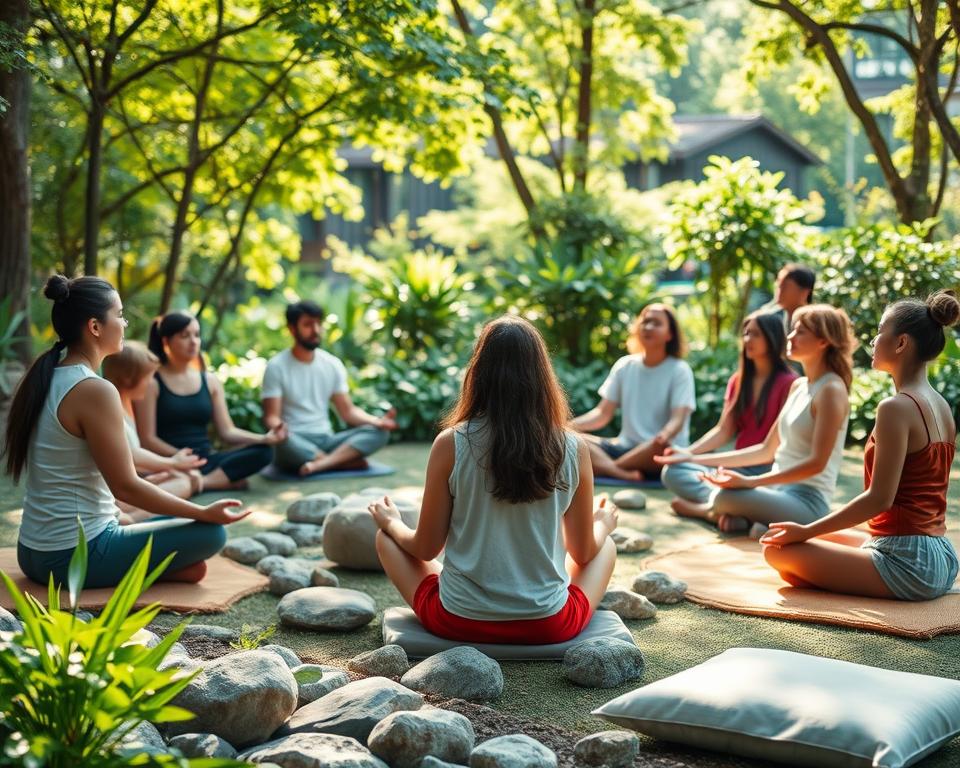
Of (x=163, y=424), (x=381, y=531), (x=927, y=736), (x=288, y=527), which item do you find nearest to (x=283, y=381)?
(x=163, y=424)

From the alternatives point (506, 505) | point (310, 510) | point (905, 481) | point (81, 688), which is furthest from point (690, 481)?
point (81, 688)

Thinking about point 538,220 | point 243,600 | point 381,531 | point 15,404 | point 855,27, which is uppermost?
point 855,27

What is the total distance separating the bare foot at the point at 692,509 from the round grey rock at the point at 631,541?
24.3 inches

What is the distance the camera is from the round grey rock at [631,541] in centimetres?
538

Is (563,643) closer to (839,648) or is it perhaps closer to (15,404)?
(839,648)

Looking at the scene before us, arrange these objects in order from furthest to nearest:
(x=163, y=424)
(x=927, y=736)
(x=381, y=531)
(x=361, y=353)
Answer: (x=361, y=353) → (x=163, y=424) → (x=381, y=531) → (x=927, y=736)

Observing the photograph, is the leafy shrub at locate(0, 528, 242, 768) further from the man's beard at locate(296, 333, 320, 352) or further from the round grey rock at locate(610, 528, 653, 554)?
the man's beard at locate(296, 333, 320, 352)

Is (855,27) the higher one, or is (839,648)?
(855,27)

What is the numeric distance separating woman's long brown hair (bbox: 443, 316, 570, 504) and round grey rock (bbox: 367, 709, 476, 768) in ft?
2.89

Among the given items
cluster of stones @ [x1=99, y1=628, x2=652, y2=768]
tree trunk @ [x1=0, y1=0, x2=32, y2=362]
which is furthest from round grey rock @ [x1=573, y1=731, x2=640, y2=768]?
tree trunk @ [x1=0, y1=0, x2=32, y2=362]

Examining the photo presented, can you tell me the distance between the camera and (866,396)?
8266 millimetres

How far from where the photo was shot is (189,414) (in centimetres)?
673

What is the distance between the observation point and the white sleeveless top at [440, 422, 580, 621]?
141 inches

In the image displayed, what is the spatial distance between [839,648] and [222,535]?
238 cm
